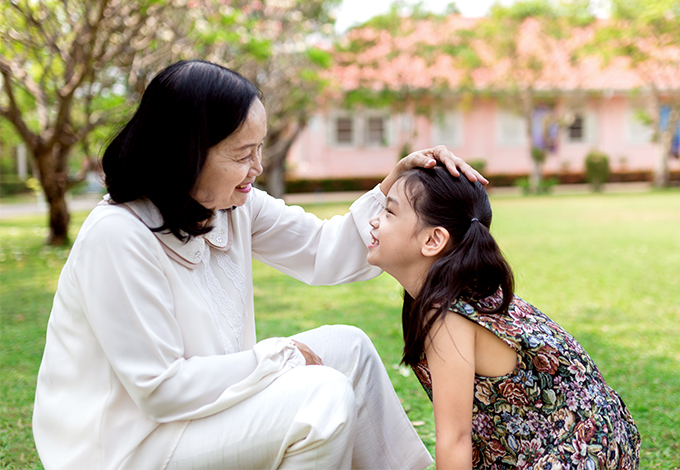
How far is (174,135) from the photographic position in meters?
1.58

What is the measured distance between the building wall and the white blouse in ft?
67.2

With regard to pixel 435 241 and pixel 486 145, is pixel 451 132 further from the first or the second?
pixel 435 241

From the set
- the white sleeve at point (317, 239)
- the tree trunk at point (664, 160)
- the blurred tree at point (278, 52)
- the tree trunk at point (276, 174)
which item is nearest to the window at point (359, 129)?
the blurred tree at point (278, 52)

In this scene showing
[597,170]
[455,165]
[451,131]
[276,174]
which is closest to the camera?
[455,165]

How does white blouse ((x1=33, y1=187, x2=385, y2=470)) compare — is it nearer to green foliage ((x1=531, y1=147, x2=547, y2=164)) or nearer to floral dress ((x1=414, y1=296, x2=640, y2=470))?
floral dress ((x1=414, y1=296, x2=640, y2=470))

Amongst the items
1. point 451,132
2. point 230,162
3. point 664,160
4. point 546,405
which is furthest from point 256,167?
point 451,132

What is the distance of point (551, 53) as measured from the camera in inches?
757

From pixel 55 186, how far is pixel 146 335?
7750 mm

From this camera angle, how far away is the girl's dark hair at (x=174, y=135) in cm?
158

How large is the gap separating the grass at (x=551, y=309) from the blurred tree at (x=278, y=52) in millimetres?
3372

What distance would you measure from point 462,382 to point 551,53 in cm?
1957

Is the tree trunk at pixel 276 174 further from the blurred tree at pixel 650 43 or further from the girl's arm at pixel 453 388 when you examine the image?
the girl's arm at pixel 453 388

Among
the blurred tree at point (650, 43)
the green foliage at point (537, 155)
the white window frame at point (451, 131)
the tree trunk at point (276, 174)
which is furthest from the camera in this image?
the white window frame at point (451, 131)

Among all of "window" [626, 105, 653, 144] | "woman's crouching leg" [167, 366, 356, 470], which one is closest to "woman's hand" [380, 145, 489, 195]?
"woman's crouching leg" [167, 366, 356, 470]
